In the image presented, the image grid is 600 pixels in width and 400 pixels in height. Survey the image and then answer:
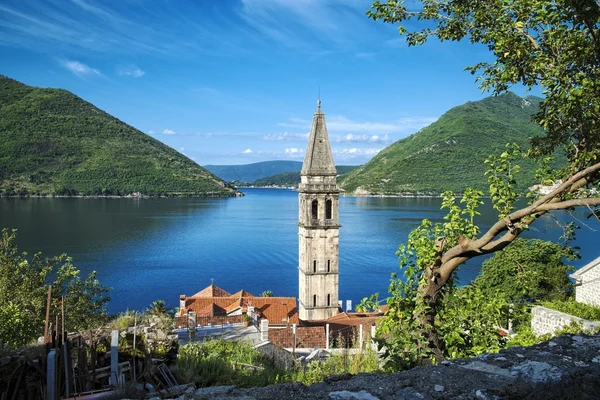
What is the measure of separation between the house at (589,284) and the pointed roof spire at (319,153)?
14705 millimetres

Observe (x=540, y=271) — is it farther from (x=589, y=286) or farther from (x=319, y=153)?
(x=319, y=153)

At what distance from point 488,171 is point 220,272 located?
2017 inches

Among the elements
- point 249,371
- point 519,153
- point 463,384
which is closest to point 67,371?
point 249,371

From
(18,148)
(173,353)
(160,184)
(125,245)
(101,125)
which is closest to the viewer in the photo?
(173,353)

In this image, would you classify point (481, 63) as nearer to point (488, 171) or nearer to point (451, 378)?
point (488, 171)

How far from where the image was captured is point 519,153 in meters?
4.54

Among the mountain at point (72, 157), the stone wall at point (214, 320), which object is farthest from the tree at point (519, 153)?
the mountain at point (72, 157)

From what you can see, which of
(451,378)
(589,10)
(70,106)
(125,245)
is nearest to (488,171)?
(589,10)

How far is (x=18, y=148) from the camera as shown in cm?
15600

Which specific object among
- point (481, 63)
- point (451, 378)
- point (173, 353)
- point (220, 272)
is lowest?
A: point (220, 272)

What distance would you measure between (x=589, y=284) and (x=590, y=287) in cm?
12

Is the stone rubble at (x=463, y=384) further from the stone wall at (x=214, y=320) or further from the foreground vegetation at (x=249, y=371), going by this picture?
the stone wall at (x=214, y=320)

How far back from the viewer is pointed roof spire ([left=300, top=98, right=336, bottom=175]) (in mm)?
28125

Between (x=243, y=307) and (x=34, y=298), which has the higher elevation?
(x=34, y=298)
